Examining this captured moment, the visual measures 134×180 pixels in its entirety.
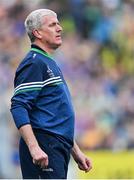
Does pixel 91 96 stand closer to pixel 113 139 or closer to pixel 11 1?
pixel 113 139

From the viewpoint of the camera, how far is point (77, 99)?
10.5 meters

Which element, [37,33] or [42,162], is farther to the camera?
[37,33]

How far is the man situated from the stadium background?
5305 millimetres

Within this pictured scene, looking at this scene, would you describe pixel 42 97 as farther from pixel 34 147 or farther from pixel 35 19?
pixel 35 19

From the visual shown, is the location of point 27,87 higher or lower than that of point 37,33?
lower

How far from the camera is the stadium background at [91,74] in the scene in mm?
10406

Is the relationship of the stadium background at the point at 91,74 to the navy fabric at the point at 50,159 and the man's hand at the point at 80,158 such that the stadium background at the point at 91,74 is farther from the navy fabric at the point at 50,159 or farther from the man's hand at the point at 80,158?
the navy fabric at the point at 50,159

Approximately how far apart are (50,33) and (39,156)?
2.85ft

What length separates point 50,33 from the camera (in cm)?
508

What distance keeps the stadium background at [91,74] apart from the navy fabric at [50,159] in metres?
5.34

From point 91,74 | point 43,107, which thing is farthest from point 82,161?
point 91,74

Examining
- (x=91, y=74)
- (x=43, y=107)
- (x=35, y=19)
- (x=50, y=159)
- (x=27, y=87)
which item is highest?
(x=35, y=19)

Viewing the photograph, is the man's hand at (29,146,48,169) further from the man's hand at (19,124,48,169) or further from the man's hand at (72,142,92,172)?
the man's hand at (72,142,92,172)

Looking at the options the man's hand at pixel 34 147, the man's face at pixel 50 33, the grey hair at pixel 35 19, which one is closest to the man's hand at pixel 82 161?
the man's hand at pixel 34 147
